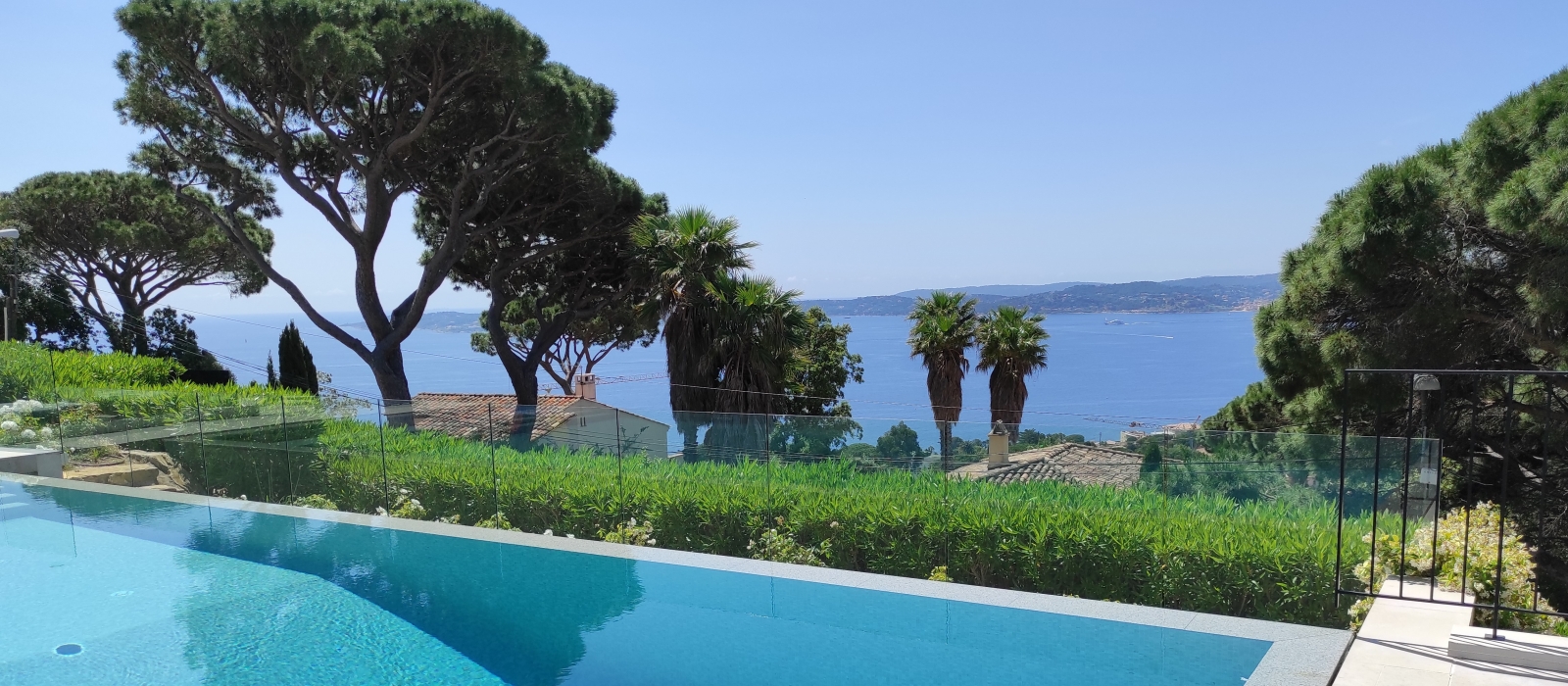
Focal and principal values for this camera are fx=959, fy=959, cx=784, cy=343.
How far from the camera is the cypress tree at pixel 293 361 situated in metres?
28.0

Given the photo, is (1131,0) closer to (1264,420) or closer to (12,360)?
(1264,420)

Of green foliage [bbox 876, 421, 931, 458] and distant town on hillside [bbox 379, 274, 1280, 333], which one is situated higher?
green foliage [bbox 876, 421, 931, 458]

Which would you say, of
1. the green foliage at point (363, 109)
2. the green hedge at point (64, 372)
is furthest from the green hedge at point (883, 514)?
the green foliage at point (363, 109)

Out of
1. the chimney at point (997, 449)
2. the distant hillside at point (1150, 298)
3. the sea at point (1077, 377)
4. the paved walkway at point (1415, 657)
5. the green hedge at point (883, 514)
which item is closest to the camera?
the paved walkway at point (1415, 657)

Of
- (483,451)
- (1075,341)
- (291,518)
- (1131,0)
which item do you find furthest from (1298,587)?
(1075,341)

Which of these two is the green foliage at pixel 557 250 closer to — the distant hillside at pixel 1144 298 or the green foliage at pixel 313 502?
the green foliage at pixel 313 502

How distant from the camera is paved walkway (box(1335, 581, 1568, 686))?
11.9 ft

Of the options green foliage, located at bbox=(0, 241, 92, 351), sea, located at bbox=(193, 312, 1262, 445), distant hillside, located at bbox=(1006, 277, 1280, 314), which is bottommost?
sea, located at bbox=(193, 312, 1262, 445)

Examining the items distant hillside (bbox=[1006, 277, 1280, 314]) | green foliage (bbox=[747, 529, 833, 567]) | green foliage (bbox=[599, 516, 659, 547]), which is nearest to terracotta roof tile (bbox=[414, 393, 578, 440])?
green foliage (bbox=[599, 516, 659, 547])

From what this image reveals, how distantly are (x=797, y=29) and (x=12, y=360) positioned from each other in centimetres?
1624

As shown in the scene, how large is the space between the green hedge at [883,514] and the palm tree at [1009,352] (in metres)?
15.6

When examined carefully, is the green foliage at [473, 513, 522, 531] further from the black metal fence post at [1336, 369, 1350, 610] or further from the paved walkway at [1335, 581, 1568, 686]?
the paved walkway at [1335, 581, 1568, 686]

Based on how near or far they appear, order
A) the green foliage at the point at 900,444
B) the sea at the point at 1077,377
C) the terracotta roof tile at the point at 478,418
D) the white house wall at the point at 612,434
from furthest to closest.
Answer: the sea at the point at 1077,377 < the terracotta roof tile at the point at 478,418 < the white house wall at the point at 612,434 < the green foliage at the point at 900,444

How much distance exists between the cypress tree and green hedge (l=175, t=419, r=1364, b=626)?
1956 centimetres
